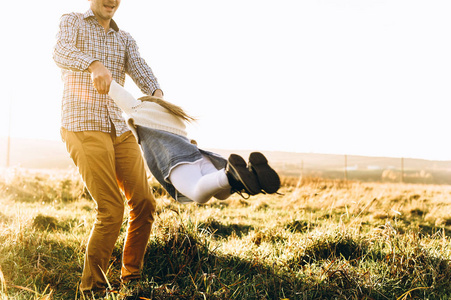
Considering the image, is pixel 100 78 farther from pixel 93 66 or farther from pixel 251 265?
pixel 251 265

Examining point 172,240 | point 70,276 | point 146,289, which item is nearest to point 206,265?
point 172,240

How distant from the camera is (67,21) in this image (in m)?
3.30

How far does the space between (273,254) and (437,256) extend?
1600 mm

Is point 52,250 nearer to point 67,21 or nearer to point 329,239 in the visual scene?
point 67,21

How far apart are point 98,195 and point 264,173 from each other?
1.68 m

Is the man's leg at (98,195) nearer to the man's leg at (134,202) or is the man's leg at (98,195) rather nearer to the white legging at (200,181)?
the man's leg at (134,202)

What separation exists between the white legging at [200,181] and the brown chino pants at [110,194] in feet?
2.91

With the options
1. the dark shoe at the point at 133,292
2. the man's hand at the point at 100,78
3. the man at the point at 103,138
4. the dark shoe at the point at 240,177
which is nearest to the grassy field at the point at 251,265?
the dark shoe at the point at 133,292

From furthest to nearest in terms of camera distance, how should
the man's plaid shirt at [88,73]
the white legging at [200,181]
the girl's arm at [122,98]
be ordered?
the man's plaid shirt at [88,73]
the girl's arm at [122,98]
the white legging at [200,181]

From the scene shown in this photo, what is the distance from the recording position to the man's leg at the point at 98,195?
3148 millimetres

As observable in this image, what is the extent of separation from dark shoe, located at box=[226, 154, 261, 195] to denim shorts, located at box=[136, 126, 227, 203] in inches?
18.5

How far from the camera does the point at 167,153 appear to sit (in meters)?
2.65

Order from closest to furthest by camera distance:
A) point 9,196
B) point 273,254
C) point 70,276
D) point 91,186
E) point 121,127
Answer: point 91,186, point 121,127, point 70,276, point 273,254, point 9,196

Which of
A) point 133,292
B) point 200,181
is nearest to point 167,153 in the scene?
point 200,181
